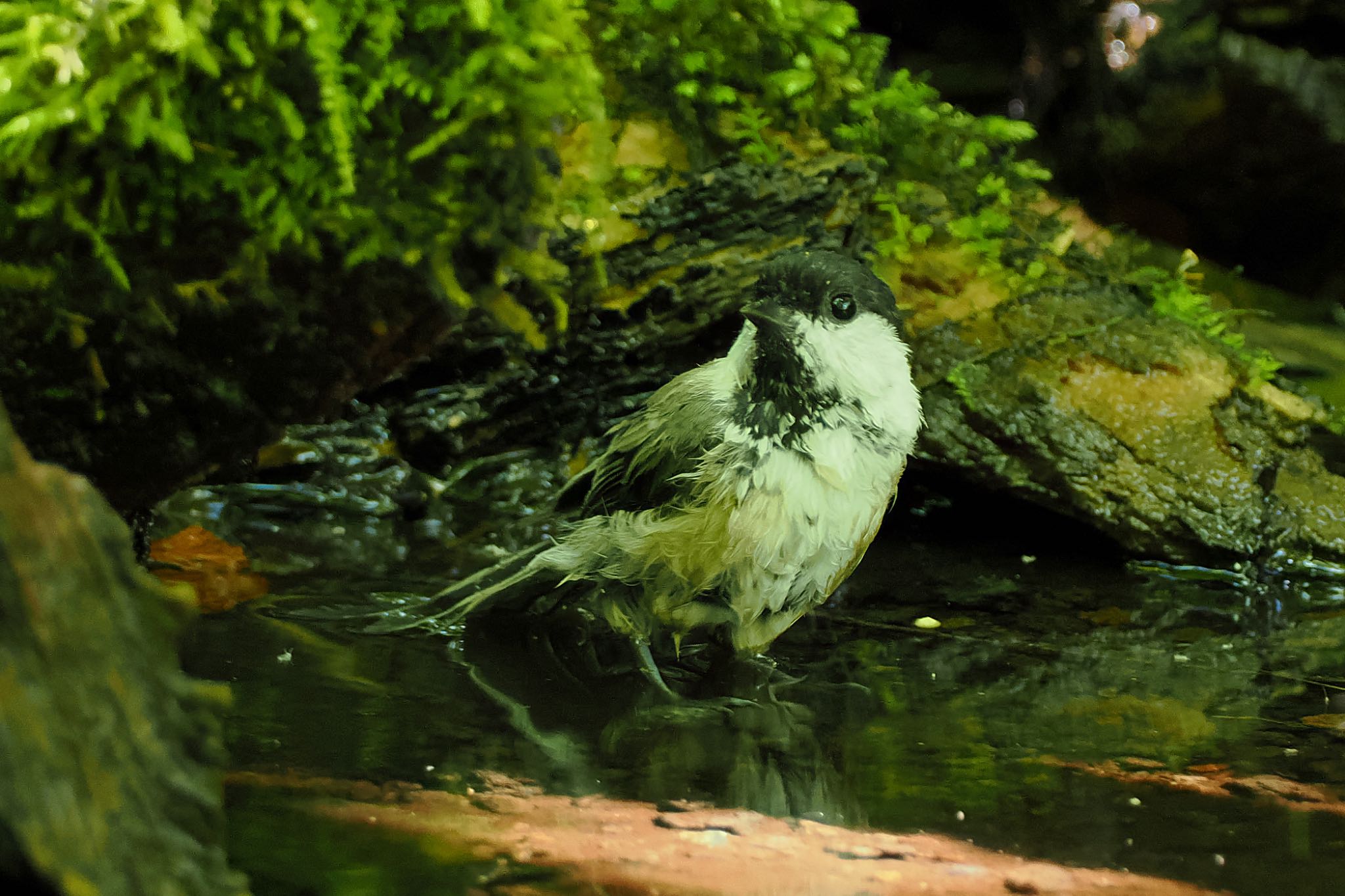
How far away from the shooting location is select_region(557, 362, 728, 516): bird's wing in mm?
2895

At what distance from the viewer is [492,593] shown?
3.16 meters

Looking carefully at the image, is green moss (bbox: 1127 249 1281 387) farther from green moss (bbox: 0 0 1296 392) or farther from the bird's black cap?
green moss (bbox: 0 0 1296 392)

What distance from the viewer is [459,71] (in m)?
2.16

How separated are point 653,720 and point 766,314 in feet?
3.56

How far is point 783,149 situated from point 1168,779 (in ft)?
9.93

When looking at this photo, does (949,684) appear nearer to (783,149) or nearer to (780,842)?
(780,842)

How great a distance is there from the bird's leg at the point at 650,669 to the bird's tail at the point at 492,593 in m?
0.35

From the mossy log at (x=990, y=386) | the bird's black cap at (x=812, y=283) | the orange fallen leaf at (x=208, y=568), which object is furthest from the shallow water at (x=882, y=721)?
the bird's black cap at (x=812, y=283)

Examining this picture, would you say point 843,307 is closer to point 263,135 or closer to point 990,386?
point 263,135

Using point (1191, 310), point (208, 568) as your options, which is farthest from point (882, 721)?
point (1191, 310)

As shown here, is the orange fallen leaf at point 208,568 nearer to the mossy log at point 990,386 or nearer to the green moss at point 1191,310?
the mossy log at point 990,386

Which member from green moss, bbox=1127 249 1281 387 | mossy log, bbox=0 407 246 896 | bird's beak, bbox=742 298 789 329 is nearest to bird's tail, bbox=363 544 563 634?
bird's beak, bbox=742 298 789 329

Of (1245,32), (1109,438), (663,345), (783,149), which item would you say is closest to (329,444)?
(663,345)

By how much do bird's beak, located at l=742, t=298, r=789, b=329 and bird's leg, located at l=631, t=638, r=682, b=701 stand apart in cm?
96
